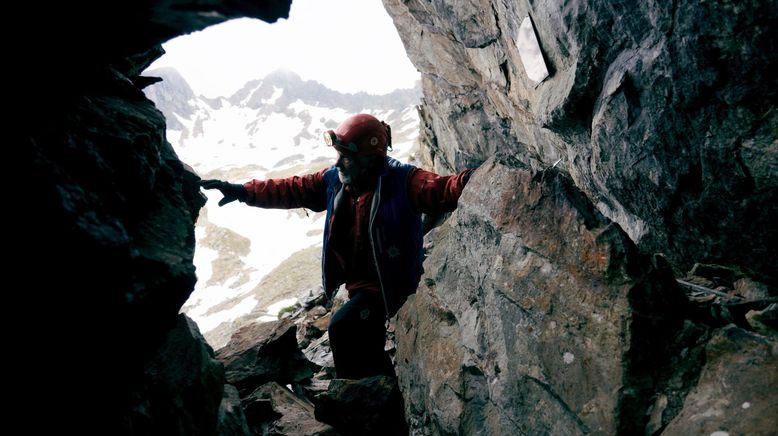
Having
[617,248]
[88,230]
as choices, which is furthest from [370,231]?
[88,230]

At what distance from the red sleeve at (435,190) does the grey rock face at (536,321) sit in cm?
37

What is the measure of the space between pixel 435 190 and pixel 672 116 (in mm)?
3295

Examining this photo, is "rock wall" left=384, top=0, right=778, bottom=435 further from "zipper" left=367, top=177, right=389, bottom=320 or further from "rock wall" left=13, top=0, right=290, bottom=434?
"rock wall" left=13, top=0, right=290, bottom=434

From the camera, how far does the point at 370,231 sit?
21.3ft

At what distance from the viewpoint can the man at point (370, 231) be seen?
6.57 m

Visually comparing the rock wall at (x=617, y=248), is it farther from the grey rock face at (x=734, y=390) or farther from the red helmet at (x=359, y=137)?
the red helmet at (x=359, y=137)

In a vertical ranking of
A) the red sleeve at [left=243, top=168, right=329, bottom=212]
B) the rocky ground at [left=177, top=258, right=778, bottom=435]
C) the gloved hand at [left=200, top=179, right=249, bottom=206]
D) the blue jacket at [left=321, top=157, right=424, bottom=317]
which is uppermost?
the gloved hand at [left=200, top=179, right=249, bottom=206]

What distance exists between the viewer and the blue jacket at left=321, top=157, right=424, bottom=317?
6.55 m

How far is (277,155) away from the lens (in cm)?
18975

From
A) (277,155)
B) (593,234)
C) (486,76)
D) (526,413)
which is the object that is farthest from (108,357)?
(277,155)

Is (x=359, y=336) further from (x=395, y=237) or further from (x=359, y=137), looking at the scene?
(x=359, y=137)

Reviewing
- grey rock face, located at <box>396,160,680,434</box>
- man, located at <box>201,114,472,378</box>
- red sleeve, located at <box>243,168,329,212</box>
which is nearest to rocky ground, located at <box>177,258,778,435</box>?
grey rock face, located at <box>396,160,680,434</box>

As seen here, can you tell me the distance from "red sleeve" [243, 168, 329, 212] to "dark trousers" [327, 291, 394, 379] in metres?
2.14

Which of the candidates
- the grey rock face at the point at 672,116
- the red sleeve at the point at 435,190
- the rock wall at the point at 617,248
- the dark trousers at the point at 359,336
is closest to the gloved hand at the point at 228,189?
the dark trousers at the point at 359,336
